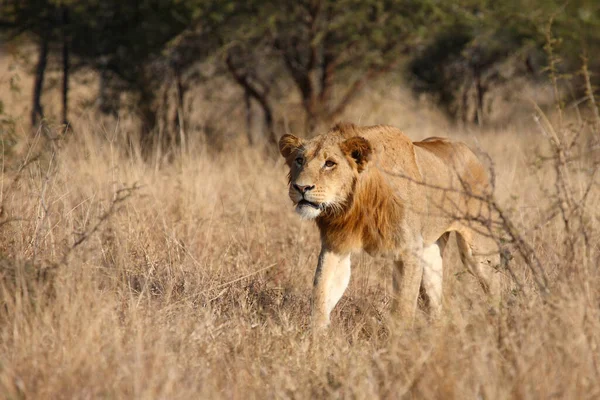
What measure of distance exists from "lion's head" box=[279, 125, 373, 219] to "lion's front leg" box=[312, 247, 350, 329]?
0.99 feet

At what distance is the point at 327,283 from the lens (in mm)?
5160

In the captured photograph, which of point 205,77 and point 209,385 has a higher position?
point 205,77

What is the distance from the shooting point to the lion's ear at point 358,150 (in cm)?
505

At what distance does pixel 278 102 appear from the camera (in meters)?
16.3

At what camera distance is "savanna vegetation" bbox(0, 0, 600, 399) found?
12.3 ft

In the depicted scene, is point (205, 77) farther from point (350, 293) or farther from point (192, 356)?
point (192, 356)

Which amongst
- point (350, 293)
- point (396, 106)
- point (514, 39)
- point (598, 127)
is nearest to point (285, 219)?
point (350, 293)

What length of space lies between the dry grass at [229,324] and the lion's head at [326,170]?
72 centimetres

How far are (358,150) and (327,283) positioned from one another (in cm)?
82

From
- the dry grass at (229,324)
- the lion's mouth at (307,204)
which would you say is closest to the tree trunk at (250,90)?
the dry grass at (229,324)

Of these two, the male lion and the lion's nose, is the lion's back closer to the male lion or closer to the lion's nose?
the male lion

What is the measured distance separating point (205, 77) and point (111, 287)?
10408 millimetres

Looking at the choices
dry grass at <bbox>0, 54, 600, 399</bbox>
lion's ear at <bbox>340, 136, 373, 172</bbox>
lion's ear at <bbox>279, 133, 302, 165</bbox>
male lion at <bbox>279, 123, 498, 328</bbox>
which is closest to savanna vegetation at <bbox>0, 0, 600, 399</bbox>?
dry grass at <bbox>0, 54, 600, 399</bbox>

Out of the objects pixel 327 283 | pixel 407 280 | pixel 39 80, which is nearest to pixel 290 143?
pixel 327 283
